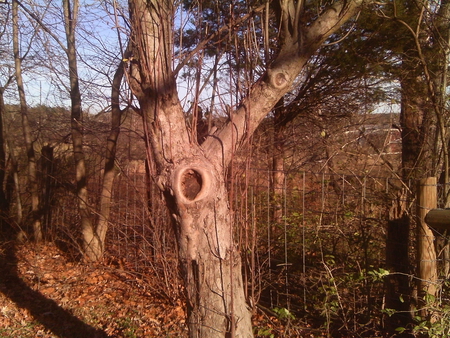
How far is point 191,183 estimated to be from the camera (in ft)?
9.22

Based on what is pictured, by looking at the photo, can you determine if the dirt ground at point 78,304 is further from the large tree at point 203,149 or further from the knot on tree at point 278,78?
the knot on tree at point 278,78

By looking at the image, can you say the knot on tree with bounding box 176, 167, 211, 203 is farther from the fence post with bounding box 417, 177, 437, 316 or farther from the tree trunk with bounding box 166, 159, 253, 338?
the fence post with bounding box 417, 177, 437, 316

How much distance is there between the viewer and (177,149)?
285cm

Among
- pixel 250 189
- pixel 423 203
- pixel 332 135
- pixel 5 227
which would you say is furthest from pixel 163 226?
→ pixel 5 227

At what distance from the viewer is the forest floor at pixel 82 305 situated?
4.95 metres

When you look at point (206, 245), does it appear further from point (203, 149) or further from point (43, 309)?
point (43, 309)

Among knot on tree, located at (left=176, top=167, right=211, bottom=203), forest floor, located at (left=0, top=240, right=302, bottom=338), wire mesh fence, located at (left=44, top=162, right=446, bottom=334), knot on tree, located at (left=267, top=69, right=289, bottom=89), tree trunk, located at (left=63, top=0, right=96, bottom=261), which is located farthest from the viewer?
tree trunk, located at (left=63, top=0, right=96, bottom=261)

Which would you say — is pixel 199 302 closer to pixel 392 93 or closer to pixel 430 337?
pixel 430 337

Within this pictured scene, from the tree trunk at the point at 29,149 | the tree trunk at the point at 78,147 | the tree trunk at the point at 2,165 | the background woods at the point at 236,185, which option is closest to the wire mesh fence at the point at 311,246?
the background woods at the point at 236,185

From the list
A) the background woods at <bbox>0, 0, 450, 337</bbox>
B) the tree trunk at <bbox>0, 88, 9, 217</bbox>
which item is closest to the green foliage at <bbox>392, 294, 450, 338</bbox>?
the background woods at <bbox>0, 0, 450, 337</bbox>

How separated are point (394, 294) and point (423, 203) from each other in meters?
0.94

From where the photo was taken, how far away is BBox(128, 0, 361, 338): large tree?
279 cm

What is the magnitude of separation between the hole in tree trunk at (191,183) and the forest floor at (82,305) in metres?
1.93

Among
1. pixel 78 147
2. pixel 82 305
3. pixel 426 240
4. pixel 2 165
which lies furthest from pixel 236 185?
Answer: pixel 2 165
